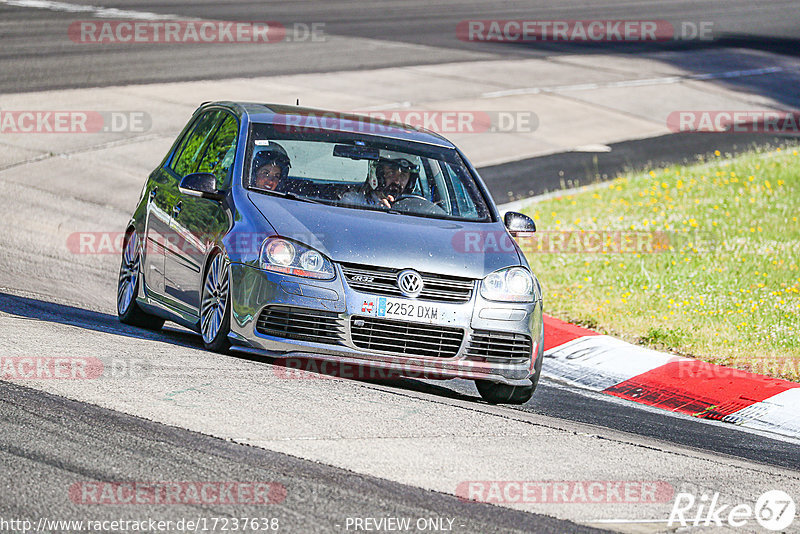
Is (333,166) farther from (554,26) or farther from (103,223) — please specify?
(554,26)

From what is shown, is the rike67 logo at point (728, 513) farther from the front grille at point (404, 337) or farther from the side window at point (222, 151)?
the side window at point (222, 151)

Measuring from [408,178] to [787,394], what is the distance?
3149 mm

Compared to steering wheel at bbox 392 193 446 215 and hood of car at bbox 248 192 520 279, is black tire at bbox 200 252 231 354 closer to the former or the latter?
hood of car at bbox 248 192 520 279

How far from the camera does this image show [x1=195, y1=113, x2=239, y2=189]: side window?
869 cm

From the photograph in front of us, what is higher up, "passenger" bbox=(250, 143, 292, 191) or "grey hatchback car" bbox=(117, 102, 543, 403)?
"passenger" bbox=(250, 143, 292, 191)

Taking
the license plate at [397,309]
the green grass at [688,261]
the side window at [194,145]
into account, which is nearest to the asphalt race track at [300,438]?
the license plate at [397,309]

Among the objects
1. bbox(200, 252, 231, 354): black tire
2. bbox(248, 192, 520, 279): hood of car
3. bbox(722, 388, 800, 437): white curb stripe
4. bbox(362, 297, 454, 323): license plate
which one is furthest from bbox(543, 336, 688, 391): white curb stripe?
bbox(200, 252, 231, 354): black tire

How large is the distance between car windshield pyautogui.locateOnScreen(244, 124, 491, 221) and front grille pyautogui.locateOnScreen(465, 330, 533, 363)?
1.09 metres

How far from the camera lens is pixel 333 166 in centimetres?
950

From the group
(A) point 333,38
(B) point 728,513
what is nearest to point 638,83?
(A) point 333,38

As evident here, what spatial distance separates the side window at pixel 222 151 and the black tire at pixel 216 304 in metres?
0.69

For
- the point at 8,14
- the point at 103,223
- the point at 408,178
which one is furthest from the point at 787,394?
the point at 8,14

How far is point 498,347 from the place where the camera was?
7.86 metres

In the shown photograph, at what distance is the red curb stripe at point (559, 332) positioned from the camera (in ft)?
35.0
